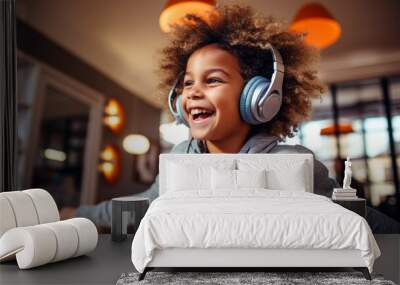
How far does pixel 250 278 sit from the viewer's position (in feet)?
6.40

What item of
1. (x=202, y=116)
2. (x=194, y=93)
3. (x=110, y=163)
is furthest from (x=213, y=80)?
(x=110, y=163)

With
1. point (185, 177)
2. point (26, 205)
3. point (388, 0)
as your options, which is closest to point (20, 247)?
point (26, 205)

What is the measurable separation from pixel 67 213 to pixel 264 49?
→ 234 centimetres

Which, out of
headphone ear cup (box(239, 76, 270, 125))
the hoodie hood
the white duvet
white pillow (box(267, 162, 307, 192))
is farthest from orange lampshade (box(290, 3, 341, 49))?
the white duvet

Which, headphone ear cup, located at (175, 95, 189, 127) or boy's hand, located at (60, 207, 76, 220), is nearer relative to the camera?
headphone ear cup, located at (175, 95, 189, 127)

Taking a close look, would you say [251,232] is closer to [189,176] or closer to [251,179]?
[251,179]

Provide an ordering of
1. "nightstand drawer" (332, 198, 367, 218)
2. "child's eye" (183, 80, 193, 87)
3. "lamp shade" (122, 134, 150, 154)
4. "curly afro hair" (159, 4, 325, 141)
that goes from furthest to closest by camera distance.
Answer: "lamp shade" (122, 134, 150, 154)
"child's eye" (183, 80, 193, 87)
"curly afro hair" (159, 4, 325, 141)
"nightstand drawer" (332, 198, 367, 218)

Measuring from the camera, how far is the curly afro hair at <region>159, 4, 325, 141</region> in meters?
3.10

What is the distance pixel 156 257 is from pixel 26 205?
3.37ft

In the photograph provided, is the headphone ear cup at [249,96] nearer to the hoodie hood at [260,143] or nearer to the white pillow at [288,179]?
the hoodie hood at [260,143]

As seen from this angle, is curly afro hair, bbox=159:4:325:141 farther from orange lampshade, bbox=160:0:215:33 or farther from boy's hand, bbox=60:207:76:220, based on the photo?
boy's hand, bbox=60:207:76:220

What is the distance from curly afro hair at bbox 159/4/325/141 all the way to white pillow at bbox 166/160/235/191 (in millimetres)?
589

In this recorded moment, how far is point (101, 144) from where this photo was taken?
3889 millimetres

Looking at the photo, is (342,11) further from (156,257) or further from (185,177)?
(156,257)
